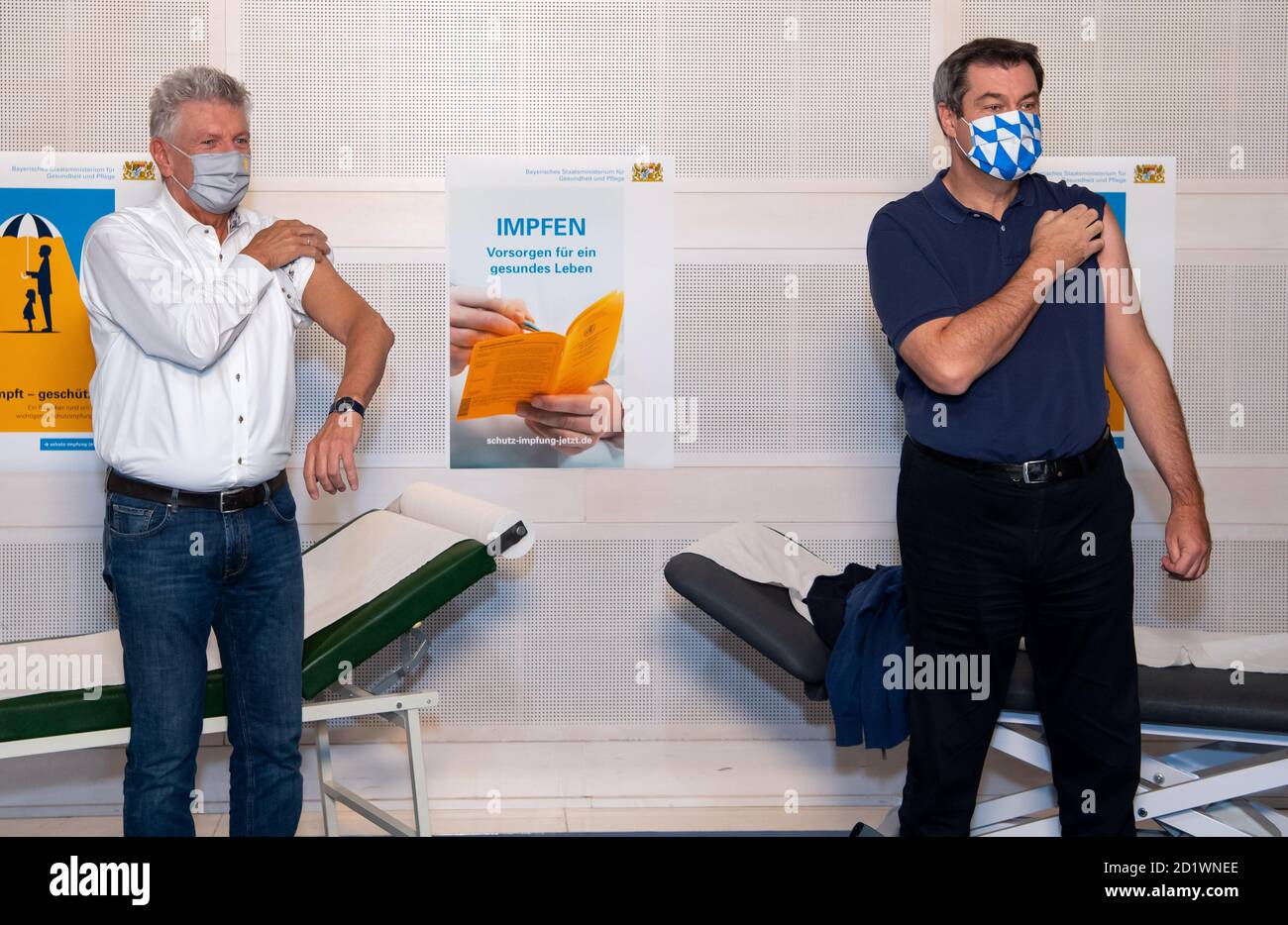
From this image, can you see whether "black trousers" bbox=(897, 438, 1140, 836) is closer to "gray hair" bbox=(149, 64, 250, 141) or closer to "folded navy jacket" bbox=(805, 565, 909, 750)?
"folded navy jacket" bbox=(805, 565, 909, 750)

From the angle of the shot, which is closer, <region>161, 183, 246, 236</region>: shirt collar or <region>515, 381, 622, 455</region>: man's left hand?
<region>161, 183, 246, 236</region>: shirt collar

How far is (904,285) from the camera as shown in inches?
96.5

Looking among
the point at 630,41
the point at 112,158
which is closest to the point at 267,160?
the point at 112,158

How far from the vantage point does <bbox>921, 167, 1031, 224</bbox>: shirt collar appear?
251 cm

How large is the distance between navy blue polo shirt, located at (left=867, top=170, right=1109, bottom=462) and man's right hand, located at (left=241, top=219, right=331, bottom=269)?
1241 millimetres

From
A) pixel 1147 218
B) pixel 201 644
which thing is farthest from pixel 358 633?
pixel 1147 218

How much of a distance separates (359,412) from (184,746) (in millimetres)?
770

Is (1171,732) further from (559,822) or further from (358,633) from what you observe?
(358,633)

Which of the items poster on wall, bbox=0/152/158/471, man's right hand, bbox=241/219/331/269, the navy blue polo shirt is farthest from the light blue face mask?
the navy blue polo shirt

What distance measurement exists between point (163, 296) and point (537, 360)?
1.39 metres

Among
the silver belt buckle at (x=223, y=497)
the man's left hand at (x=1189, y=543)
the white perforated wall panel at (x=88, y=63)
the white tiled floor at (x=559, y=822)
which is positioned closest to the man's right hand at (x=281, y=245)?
the silver belt buckle at (x=223, y=497)

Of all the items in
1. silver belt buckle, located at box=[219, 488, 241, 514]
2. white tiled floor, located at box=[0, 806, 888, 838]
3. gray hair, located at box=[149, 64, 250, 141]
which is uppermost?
gray hair, located at box=[149, 64, 250, 141]

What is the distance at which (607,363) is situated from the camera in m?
3.58

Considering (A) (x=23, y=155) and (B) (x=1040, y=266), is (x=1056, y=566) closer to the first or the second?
(B) (x=1040, y=266)
